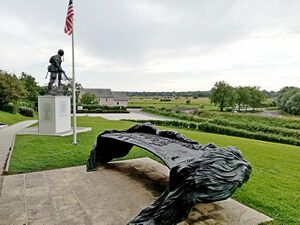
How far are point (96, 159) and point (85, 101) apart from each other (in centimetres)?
4173

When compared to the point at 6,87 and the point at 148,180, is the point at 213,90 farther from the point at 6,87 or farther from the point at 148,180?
the point at 148,180

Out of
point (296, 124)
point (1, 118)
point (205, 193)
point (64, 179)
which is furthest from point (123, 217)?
point (296, 124)

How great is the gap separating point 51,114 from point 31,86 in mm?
24735

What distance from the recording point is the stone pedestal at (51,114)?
11578mm

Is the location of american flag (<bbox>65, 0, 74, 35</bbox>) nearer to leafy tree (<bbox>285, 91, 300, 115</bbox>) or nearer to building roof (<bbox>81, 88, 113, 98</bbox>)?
leafy tree (<bbox>285, 91, 300, 115</bbox>)

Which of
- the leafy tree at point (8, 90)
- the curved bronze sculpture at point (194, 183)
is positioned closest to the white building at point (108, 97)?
the leafy tree at point (8, 90)

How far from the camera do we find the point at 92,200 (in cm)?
415

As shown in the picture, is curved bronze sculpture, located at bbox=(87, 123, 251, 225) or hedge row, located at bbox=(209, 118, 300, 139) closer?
curved bronze sculpture, located at bbox=(87, 123, 251, 225)

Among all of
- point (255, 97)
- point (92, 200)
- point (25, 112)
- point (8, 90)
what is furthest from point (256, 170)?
point (255, 97)

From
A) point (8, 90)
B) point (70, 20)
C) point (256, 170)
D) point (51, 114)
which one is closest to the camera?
point (256, 170)

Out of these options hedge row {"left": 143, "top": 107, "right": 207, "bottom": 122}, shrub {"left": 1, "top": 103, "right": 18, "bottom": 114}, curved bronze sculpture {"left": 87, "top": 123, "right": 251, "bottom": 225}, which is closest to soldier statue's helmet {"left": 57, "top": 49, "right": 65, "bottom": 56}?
curved bronze sculpture {"left": 87, "top": 123, "right": 251, "bottom": 225}

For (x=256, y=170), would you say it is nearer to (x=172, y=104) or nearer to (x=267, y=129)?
(x=267, y=129)

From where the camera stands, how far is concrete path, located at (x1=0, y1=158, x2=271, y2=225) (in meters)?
3.52

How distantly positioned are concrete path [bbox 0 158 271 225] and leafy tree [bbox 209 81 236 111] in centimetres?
4325
